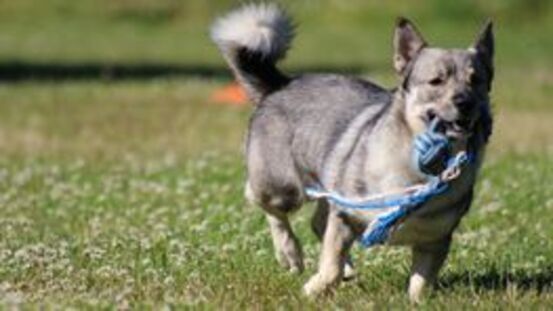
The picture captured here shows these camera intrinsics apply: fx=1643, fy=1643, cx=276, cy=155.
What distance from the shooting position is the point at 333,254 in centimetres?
869

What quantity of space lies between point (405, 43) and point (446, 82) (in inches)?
20.9

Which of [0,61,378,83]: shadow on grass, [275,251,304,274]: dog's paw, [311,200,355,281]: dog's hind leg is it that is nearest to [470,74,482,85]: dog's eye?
[311,200,355,281]: dog's hind leg

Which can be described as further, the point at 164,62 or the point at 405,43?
the point at 164,62

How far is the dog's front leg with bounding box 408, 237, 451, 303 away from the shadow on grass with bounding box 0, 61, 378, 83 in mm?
19970

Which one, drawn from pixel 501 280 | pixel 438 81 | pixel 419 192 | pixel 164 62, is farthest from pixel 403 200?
pixel 164 62

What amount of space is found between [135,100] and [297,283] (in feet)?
49.7

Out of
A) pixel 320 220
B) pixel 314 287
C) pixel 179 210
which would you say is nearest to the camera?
pixel 314 287

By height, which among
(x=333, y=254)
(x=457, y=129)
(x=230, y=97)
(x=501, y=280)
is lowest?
(x=230, y=97)

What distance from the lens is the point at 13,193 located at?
13844 millimetres

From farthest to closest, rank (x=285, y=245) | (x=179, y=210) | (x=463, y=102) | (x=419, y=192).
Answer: (x=179, y=210) < (x=285, y=245) < (x=419, y=192) < (x=463, y=102)

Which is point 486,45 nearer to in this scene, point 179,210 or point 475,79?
point 475,79

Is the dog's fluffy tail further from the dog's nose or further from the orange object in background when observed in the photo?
the orange object in background

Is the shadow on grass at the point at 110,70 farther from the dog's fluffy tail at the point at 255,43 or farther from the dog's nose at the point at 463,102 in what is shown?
the dog's nose at the point at 463,102

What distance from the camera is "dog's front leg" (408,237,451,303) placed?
8.66m
